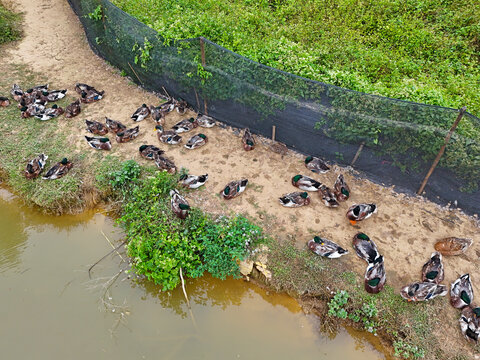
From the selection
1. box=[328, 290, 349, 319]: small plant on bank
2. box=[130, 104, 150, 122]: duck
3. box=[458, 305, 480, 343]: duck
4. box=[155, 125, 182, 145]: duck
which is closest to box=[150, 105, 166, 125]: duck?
box=[130, 104, 150, 122]: duck

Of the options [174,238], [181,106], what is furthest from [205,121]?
[174,238]

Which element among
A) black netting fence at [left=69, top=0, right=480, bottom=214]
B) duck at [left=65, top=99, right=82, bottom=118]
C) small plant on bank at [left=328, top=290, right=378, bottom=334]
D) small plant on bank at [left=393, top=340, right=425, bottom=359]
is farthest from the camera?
duck at [left=65, top=99, right=82, bottom=118]

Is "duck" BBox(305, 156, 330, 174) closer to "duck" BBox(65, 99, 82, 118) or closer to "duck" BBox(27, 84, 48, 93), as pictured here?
A: "duck" BBox(65, 99, 82, 118)

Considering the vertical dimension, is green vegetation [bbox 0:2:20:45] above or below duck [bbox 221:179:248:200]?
above

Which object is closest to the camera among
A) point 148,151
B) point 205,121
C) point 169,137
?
point 148,151

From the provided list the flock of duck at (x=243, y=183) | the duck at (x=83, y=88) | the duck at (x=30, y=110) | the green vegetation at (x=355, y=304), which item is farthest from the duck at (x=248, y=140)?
the duck at (x=30, y=110)

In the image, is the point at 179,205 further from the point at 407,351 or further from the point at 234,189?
the point at 407,351

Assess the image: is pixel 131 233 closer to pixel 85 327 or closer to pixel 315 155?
pixel 85 327
